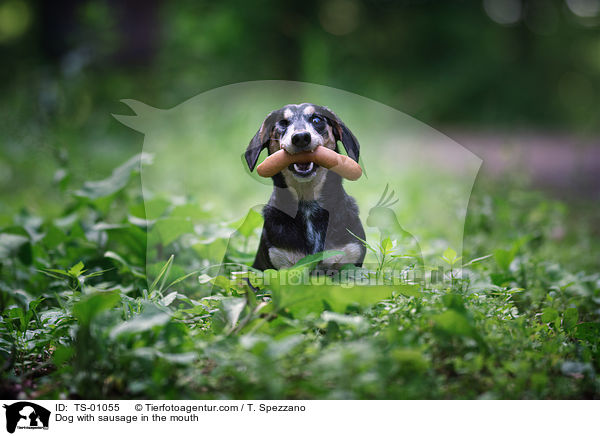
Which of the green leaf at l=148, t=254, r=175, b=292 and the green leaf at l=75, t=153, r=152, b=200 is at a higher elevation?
the green leaf at l=75, t=153, r=152, b=200

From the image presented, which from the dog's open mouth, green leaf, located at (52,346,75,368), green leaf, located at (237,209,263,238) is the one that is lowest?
green leaf, located at (52,346,75,368)

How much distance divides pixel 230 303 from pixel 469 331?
3.06ft

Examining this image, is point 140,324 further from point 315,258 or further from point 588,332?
point 588,332

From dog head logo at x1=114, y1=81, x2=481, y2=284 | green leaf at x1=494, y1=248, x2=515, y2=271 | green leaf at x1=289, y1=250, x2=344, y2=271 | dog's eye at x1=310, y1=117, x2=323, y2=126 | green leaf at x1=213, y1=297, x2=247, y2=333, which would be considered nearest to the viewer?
green leaf at x1=213, y1=297, x2=247, y2=333

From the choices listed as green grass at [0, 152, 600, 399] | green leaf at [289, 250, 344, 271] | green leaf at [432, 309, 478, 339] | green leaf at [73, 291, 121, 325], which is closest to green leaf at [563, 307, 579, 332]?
green grass at [0, 152, 600, 399]

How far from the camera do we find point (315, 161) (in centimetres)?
236

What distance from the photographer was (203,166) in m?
6.26

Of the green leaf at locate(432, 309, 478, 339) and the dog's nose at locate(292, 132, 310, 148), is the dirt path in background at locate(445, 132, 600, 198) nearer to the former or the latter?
the dog's nose at locate(292, 132, 310, 148)

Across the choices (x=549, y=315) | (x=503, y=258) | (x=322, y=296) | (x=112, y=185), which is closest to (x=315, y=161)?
(x=322, y=296)

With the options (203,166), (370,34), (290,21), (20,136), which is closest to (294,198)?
(20,136)

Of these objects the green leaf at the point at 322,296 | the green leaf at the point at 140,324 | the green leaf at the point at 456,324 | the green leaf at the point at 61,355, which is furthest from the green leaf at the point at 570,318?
the green leaf at the point at 61,355
